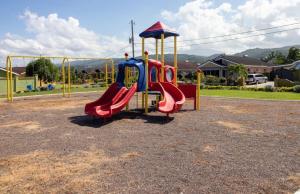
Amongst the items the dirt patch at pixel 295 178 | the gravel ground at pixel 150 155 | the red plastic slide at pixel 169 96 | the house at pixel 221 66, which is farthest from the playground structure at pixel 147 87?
the house at pixel 221 66

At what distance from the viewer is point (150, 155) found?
5945 millimetres

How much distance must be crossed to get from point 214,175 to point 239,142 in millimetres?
2430

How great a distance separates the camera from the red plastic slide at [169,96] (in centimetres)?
1005

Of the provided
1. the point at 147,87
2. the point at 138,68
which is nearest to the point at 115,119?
the point at 147,87

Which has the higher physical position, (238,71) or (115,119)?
(238,71)

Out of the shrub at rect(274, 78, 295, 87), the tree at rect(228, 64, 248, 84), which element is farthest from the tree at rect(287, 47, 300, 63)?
the shrub at rect(274, 78, 295, 87)

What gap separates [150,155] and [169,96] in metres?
5.05

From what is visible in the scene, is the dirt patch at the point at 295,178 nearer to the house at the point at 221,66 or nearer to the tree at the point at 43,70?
the tree at the point at 43,70

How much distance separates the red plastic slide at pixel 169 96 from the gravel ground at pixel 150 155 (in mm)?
455

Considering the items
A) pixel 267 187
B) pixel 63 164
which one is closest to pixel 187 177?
pixel 267 187

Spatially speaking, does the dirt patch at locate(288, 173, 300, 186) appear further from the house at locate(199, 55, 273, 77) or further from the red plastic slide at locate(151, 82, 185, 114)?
the house at locate(199, 55, 273, 77)

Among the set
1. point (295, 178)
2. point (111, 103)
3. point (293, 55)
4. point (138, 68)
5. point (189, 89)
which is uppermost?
point (293, 55)

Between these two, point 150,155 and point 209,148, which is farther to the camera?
point 209,148

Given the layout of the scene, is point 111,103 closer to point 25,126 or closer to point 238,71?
point 25,126
